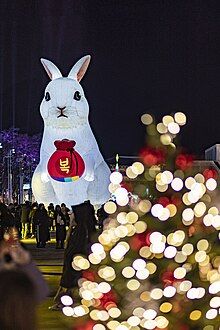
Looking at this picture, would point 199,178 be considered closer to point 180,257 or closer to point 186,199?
point 186,199

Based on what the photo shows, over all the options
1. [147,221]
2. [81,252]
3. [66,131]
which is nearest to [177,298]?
[147,221]

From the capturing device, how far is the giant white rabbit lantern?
30.9 m

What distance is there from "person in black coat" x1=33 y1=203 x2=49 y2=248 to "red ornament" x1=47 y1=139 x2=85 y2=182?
23.7 feet

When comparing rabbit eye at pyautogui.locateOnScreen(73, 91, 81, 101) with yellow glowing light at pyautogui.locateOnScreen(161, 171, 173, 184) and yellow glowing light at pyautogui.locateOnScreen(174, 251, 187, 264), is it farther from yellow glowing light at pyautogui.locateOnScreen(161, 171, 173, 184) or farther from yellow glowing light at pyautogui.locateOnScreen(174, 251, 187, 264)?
yellow glowing light at pyautogui.locateOnScreen(174, 251, 187, 264)

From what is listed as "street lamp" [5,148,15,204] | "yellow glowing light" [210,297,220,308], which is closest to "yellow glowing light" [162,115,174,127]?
"yellow glowing light" [210,297,220,308]

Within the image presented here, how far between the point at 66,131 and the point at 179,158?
82.6 feet

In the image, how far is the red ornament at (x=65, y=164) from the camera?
102ft

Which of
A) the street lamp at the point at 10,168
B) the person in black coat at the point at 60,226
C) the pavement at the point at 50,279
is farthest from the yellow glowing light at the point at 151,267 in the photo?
the street lamp at the point at 10,168

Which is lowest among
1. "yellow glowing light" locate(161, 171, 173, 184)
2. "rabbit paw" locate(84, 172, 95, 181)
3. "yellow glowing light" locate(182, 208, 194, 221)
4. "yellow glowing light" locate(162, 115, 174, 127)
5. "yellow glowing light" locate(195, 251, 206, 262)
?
"yellow glowing light" locate(195, 251, 206, 262)

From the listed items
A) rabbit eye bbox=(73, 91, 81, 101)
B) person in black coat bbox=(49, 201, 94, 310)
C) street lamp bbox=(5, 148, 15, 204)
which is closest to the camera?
person in black coat bbox=(49, 201, 94, 310)

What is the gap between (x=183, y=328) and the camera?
20.9 feet

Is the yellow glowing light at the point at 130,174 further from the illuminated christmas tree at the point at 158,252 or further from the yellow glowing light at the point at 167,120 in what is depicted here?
the yellow glowing light at the point at 167,120

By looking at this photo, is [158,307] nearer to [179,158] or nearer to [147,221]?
[147,221]

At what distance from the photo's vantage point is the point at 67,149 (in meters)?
31.3
